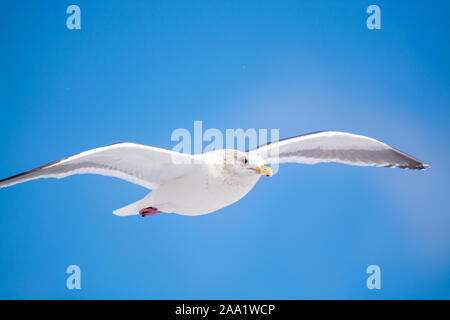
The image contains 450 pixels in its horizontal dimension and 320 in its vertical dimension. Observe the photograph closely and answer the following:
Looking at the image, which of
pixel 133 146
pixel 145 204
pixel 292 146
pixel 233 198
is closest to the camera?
pixel 133 146

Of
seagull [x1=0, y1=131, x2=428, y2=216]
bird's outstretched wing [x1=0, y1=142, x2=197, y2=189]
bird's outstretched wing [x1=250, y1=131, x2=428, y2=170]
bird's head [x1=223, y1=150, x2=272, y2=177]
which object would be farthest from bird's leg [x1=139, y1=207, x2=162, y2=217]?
bird's outstretched wing [x1=250, y1=131, x2=428, y2=170]

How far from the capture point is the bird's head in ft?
10.8

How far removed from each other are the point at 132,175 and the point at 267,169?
1.00m

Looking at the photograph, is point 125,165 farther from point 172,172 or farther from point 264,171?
point 264,171

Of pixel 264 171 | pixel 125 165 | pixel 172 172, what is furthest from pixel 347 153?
pixel 125 165

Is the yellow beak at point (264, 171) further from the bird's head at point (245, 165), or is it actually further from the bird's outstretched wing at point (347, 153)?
the bird's outstretched wing at point (347, 153)

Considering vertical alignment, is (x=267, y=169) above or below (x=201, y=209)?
above

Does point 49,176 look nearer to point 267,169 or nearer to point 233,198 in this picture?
point 233,198

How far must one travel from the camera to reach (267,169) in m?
3.30

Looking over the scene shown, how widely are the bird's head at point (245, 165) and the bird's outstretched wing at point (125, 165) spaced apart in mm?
273

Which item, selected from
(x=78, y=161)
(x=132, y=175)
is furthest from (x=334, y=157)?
(x=78, y=161)

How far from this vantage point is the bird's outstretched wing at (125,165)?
10.4ft

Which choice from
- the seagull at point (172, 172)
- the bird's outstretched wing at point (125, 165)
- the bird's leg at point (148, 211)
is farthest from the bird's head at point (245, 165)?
the bird's leg at point (148, 211)

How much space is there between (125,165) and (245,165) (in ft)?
2.86
